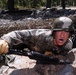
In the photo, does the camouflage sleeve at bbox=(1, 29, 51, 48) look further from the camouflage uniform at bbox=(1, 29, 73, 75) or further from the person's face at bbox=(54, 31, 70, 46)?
the person's face at bbox=(54, 31, 70, 46)

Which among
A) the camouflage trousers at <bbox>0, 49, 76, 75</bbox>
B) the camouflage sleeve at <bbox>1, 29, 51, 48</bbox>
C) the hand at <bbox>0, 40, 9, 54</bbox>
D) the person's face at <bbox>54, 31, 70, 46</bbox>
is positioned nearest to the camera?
the hand at <bbox>0, 40, 9, 54</bbox>

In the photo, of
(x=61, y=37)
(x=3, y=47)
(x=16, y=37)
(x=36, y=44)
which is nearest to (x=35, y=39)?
(x=36, y=44)

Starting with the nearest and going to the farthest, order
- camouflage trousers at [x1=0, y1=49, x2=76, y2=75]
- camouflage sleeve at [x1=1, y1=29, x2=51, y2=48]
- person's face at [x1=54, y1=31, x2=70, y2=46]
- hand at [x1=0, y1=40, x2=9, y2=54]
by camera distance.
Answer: hand at [x1=0, y1=40, x2=9, y2=54] < person's face at [x1=54, y1=31, x2=70, y2=46] < camouflage sleeve at [x1=1, y1=29, x2=51, y2=48] < camouflage trousers at [x1=0, y1=49, x2=76, y2=75]

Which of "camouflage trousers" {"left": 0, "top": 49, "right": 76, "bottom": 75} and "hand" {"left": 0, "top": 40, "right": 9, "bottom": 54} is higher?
"hand" {"left": 0, "top": 40, "right": 9, "bottom": 54}

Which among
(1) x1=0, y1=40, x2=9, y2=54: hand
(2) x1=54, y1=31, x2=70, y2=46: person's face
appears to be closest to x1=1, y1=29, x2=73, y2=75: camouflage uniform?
(2) x1=54, y1=31, x2=70, y2=46: person's face

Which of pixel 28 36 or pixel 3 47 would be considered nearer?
pixel 3 47

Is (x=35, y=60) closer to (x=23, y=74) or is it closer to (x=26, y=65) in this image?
(x=26, y=65)

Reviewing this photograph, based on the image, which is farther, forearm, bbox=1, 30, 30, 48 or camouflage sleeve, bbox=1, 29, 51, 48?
camouflage sleeve, bbox=1, 29, 51, 48

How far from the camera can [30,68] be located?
4.80 m

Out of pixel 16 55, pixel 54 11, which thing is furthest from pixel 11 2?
pixel 16 55

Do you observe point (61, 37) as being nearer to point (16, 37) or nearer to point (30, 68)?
point (16, 37)

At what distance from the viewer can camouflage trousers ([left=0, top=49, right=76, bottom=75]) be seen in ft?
15.2

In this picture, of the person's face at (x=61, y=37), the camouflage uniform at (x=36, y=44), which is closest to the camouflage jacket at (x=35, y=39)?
the camouflage uniform at (x=36, y=44)

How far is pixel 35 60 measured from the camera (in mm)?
5020
